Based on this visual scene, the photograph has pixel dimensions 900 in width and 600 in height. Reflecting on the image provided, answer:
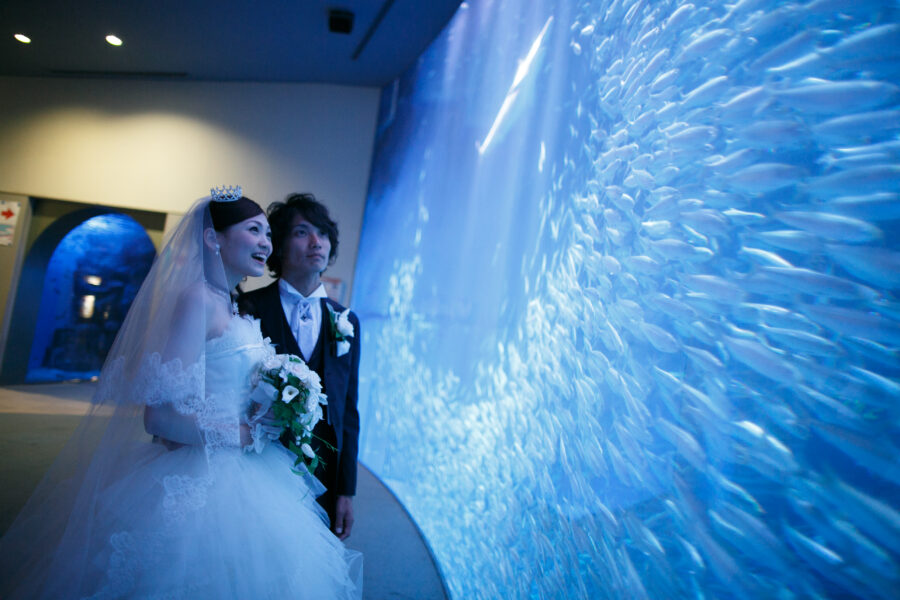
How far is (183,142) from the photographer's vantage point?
20.6 ft

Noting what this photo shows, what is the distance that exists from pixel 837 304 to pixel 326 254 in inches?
63.1

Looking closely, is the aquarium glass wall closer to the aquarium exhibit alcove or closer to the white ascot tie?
the aquarium exhibit alcove

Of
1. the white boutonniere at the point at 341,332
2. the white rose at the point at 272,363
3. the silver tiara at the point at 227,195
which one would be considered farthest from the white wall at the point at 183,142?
the white rose at the point at 272,363

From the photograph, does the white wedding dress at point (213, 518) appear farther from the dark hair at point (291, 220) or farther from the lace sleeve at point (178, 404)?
the dark hair at point (291, 220)

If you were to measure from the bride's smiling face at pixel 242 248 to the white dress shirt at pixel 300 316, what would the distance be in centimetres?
26

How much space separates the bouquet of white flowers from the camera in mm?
1363

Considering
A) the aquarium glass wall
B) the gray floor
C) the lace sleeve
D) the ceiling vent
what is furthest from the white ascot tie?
the aquarium glass wall

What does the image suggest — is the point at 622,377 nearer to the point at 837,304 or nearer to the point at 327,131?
the point at 837,304

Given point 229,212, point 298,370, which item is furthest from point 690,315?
point 229,212

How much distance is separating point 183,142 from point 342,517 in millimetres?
6224

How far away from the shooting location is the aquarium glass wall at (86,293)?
638 centimetres

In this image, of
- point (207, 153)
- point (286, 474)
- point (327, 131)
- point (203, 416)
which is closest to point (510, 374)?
point (286, 474)

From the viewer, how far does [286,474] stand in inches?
58.7

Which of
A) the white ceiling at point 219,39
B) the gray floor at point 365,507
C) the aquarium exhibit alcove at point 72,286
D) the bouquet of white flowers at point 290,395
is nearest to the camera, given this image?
the bouquet of white flowers at point 290,395
